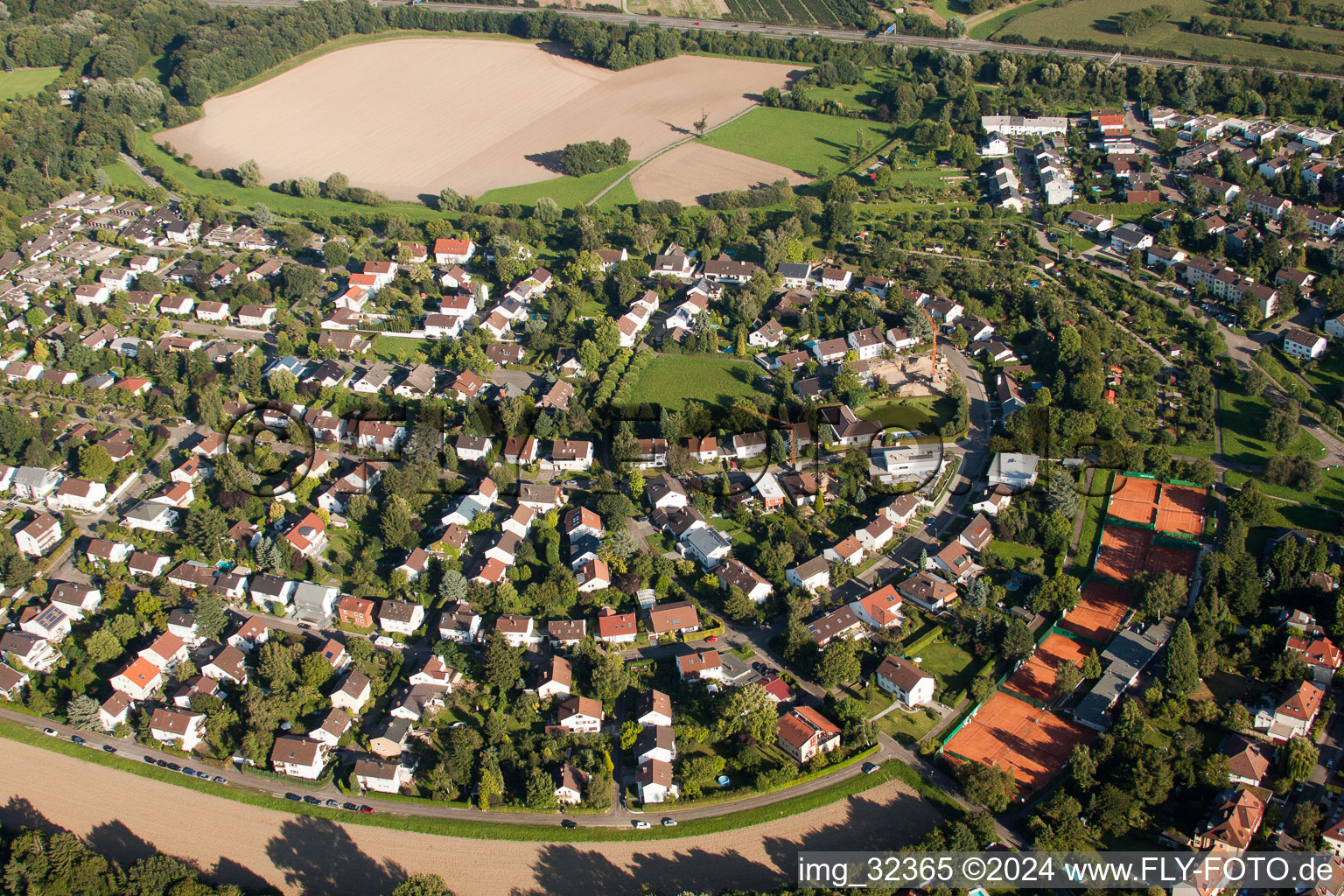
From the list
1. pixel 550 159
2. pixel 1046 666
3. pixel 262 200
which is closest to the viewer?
pixel 1046 666

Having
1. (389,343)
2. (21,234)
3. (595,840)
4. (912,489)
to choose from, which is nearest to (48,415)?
(389,343)

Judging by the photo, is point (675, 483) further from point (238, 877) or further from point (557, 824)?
point (238, 877)

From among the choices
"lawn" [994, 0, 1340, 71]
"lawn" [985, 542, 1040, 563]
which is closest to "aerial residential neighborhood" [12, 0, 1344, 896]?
"lawn" [985, 542, 1040, 563]

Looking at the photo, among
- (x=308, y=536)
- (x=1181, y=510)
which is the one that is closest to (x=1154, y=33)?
(x=1181, y=510)

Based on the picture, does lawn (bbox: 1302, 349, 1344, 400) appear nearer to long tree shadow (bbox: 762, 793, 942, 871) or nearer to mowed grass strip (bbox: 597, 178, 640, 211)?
long tree shadow (bbox: 762, 793, 942, 871)

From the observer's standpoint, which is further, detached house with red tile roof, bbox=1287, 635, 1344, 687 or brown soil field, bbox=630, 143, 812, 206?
brown soil field, bbox=630, 143, 812, 206

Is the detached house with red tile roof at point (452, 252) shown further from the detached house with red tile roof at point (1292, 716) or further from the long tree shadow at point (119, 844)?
the detached house with red tile roof at point (1292, 716)

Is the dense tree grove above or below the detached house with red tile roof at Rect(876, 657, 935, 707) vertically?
above

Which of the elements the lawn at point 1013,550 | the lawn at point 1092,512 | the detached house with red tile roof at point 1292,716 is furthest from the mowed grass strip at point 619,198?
the detached house with red tile roof at point 1292,716

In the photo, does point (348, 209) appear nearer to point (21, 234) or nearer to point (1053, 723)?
point (21, 234)
